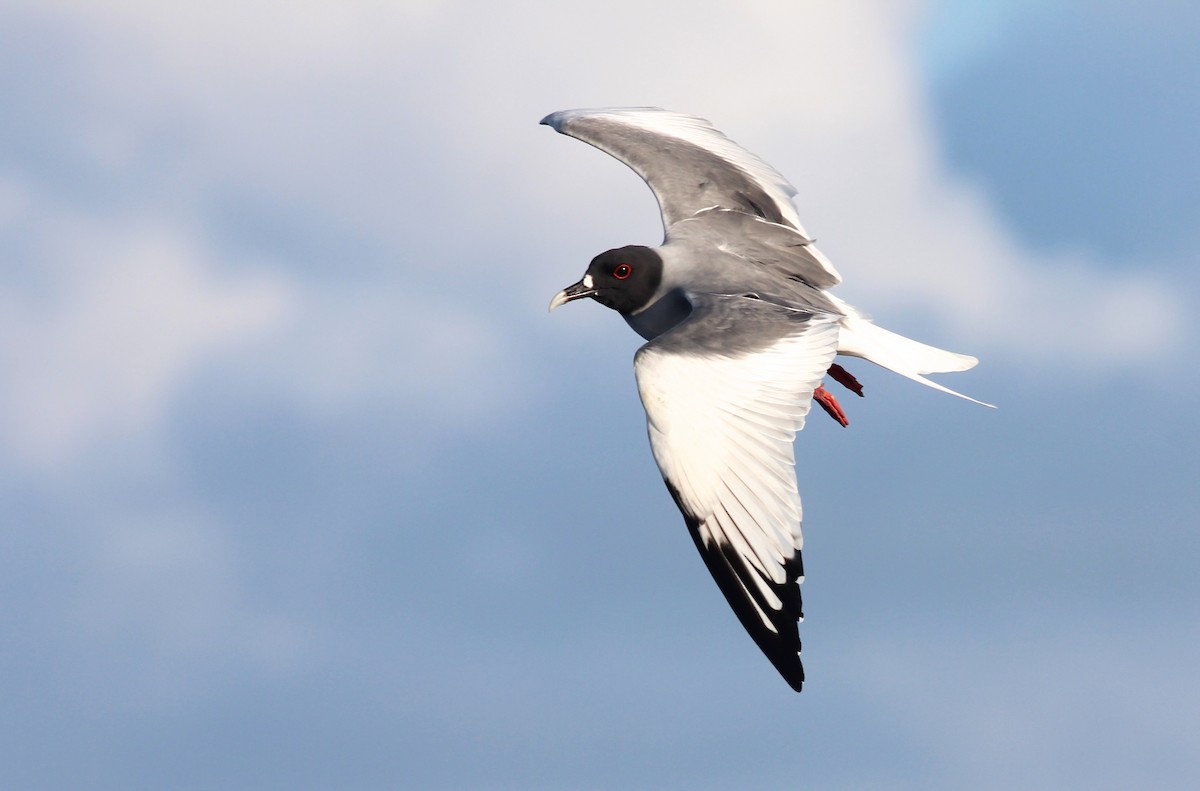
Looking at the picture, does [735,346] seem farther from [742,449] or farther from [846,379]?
[846,379]

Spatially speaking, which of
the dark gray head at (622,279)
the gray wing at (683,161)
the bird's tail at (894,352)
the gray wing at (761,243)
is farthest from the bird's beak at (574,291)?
the bird's tail at (894,352)

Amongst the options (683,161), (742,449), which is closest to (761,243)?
(683,161)

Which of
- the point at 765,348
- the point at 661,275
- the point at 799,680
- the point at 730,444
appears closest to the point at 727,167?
the point at 661,275

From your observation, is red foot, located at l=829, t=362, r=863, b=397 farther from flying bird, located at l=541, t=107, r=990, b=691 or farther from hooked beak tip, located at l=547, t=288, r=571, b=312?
hooked beak tip, located at l=547, t=288, r=571, b=312

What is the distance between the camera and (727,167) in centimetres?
1884

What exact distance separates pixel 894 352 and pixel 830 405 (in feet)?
3.16

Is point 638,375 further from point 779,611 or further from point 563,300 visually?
point 563,300

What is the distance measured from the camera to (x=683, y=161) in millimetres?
18781

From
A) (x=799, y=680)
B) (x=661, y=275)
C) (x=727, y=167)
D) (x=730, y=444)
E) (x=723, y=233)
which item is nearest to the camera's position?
(x=799, y=680)

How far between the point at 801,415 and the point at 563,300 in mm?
4510

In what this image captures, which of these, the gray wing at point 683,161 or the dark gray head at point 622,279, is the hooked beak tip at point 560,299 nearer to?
the dark gray head at point 622,279

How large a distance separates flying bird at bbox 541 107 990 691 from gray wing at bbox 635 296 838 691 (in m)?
0.01

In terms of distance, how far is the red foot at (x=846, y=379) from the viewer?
17625mm

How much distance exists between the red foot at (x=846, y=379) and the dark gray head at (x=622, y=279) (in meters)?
2.67
